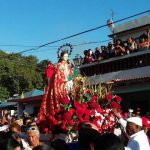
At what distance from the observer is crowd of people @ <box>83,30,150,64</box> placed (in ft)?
56.5

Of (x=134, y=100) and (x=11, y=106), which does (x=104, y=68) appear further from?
(x=11, y=106)

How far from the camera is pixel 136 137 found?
5703 mm

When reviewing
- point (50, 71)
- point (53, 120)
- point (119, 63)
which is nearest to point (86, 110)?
point (53, 120)

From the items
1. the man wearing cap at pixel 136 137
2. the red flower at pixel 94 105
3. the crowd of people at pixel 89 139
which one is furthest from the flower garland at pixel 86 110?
the man wearing cap at pixel 136 137

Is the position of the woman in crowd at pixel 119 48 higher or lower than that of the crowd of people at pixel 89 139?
higher

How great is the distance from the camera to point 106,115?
7914mm

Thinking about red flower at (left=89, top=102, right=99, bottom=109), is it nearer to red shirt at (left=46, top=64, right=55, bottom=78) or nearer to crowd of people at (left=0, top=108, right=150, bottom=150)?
crowd of people at (left=0, top=108, right=150, bottom=150)

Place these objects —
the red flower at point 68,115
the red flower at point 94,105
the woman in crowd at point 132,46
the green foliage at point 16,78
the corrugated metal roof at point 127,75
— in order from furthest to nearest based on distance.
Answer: the green foliage at point 16,78
the woman in crowd at point 132,46
the corrugated metal roof at point 127,75
the red flower at point 94,105
the red flower at point 68,115

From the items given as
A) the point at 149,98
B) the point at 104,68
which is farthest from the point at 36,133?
the point at 104,68

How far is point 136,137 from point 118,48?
12612 mm

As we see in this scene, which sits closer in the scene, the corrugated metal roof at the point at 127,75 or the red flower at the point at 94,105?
the red flower at the point at 94,105

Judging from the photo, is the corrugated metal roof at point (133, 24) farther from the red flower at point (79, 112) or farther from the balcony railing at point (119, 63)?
the red flower at point (79, 112)

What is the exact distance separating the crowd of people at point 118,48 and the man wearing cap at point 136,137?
11.2 meters

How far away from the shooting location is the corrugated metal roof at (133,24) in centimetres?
2360
